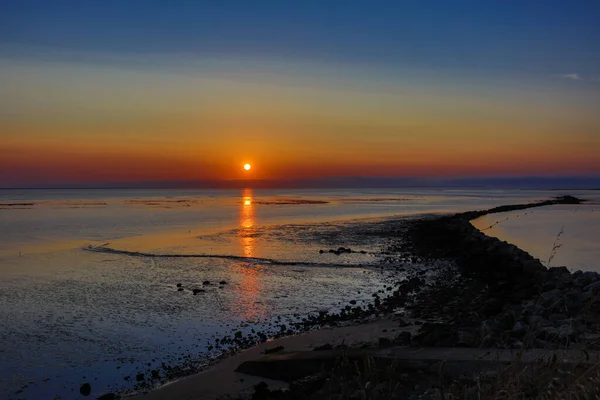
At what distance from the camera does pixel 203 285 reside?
61.1 feet

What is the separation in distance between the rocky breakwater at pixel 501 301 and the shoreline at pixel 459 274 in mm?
33

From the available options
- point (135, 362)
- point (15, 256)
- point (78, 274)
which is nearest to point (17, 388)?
point (135, 362)

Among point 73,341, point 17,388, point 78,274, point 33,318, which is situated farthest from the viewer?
point 78,274

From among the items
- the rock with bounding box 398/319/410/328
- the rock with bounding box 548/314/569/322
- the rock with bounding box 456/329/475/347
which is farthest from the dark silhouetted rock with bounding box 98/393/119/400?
the rock with bounding box 548/314/569/322

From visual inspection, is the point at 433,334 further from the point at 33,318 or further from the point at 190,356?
the point at 33,318

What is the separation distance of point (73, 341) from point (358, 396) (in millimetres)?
8280

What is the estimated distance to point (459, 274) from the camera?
830 inches

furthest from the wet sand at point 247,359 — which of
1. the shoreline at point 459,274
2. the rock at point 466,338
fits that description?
the rock at point 466,338

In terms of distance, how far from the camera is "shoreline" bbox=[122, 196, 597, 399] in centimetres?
Answer: 1005

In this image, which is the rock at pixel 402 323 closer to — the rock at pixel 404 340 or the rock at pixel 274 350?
the rock at pixel 404 340

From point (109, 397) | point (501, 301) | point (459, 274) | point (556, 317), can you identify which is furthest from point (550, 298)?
point (109, 397)

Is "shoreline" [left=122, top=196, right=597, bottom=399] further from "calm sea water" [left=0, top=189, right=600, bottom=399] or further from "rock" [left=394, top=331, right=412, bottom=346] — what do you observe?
"calm sea water" [left=0, top=189, right=600, bottom=399]

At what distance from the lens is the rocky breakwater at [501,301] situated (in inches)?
330

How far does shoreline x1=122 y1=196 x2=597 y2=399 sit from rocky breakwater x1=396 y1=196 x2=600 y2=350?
3cm
